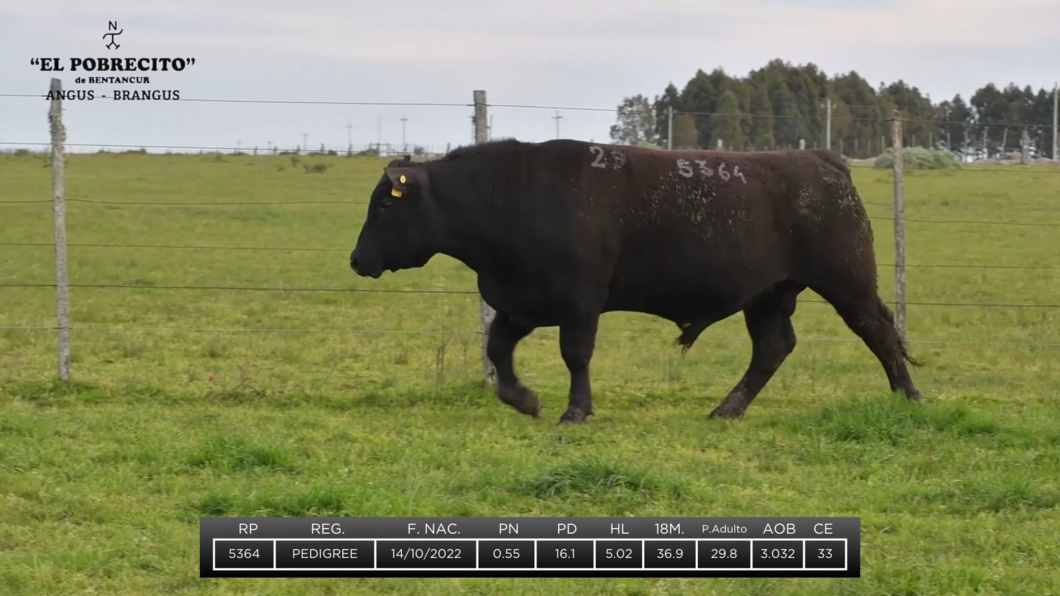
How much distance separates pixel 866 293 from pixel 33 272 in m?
13.5

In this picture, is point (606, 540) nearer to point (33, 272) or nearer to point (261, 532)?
point (261, 532)

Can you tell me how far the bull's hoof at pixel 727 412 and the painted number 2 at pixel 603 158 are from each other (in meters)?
1.87

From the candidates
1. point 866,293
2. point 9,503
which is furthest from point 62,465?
point 866,293

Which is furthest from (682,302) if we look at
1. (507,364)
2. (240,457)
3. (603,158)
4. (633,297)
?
(240,457)

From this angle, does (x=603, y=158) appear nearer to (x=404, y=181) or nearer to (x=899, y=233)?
(x=404, y=181)

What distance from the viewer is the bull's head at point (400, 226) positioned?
9227 mm

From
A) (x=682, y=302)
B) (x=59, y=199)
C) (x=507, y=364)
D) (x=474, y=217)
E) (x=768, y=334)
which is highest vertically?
(x=59, y=199)

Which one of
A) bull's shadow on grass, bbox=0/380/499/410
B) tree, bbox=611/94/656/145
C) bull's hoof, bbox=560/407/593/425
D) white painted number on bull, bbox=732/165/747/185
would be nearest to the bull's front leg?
bull's hoof, bbox=560/407/593/425

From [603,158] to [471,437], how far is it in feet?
7.74

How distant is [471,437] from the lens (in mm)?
8188

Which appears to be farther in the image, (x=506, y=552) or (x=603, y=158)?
(x=603, y=158)

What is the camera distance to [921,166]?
39000 mm

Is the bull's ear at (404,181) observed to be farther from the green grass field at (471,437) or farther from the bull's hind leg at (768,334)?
the bull's hind leg at (768,334)

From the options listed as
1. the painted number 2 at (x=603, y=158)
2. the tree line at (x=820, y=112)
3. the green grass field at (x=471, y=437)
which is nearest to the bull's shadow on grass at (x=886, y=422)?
the green grass field at (x=471, y=437)
